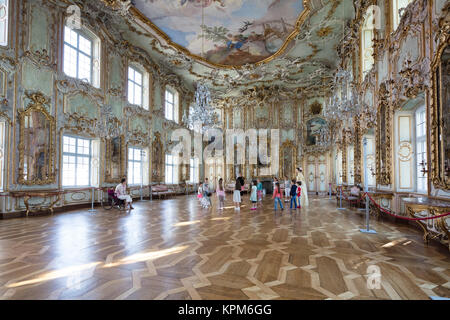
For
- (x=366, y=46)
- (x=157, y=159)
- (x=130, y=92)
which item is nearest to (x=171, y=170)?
(x=157, y=159)

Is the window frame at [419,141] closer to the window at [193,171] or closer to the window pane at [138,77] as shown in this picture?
the window pane at [138,77]

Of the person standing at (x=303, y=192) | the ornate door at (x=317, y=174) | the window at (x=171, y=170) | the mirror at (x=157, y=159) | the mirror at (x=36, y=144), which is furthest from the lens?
the ornate door at (x=317, y=174)

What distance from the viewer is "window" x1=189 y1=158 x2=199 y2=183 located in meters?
19.5

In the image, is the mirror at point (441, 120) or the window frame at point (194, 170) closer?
the mirror at point (441, 120)

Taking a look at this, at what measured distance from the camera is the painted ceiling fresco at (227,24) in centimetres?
1080

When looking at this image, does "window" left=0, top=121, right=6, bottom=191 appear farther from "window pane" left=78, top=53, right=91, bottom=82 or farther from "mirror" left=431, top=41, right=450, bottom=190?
"mirror" left=431, top=41, right=450, bottom=190

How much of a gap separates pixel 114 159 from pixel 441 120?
457 inches

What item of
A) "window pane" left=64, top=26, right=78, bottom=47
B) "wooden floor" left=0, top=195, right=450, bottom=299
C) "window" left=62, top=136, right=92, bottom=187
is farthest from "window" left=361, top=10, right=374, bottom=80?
"window" left=62, top=136, right=92, bottom=187

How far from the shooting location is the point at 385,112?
7.25 m

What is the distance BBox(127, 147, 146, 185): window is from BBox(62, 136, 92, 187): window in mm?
2421

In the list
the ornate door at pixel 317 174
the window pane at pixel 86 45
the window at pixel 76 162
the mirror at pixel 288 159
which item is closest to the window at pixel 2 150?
the window at pixel 76 162

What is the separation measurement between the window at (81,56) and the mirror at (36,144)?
207cm

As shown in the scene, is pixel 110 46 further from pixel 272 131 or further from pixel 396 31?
pixel 272 131

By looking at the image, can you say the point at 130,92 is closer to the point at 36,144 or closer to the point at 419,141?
the point at 36,144
